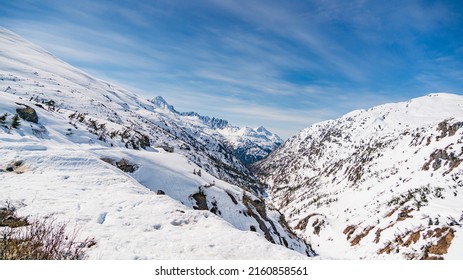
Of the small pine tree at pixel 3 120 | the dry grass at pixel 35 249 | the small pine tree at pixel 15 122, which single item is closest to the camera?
the dry grass at pixel 35 249

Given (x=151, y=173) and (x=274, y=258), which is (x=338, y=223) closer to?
(x=151, y=173)

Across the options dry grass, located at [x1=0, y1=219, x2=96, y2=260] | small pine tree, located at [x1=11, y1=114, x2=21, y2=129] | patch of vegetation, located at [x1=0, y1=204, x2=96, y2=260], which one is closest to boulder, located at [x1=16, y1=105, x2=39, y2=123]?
small pine tree, located at [x1=11, y1=114, x2=21, y2=129]

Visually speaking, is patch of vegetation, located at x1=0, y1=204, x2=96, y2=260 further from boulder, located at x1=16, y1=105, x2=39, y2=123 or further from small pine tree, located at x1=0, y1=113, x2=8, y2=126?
boulder, located at x1=16, y1=105, x2=39, y2=123

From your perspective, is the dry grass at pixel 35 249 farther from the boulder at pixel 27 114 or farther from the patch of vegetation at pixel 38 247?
the boulder at pixel 27 114

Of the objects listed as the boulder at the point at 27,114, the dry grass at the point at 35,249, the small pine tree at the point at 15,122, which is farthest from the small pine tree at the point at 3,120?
the dry grass at the point at 35,249

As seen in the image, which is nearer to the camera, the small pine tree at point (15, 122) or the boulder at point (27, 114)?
the small pine tree at point (15, 122)

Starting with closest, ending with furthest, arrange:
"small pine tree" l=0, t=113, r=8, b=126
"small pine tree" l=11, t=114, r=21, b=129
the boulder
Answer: "small pine tree" l=0, t=113, r=8, b=126 → "small pine tree" l=11, t=114, r=21, b=129 → the boulder

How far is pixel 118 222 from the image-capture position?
38.0ft

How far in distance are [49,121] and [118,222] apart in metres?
26.8

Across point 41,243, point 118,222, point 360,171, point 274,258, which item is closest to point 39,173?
point 118,222

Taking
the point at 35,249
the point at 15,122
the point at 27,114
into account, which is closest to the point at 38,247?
the point at 35,249

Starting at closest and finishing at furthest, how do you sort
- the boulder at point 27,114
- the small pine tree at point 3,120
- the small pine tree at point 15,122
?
1. the small pine tree at point 3,120
2. the small pine tree at point 15,122
3. the boulder at point 27,114

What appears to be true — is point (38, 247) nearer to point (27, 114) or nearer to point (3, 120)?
point (3, 120)
